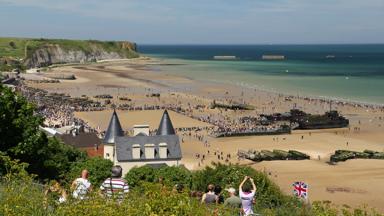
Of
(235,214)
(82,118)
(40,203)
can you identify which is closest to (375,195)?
(235,214)

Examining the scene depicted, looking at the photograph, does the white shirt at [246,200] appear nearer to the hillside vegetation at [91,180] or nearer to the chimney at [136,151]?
the hillside vegetation at [91,180]

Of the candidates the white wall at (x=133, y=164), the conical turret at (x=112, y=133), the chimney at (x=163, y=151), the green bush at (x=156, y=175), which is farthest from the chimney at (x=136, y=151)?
the green bush at (x=156, y=175)

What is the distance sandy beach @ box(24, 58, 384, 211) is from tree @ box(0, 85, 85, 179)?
17.0 m

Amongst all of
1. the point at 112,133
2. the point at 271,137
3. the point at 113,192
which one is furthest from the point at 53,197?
the point at 271,137

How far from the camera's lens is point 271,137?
61625 millimetres

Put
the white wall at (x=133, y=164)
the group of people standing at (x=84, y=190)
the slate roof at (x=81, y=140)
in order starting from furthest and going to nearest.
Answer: the slate roof at (x=81, y=140), the white wall at (x=133, y=164), the group of people standing at (x=84, y=190)

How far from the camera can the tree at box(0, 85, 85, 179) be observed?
25.6m

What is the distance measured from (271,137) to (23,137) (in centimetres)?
3932

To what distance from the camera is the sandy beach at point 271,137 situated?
4025 cm

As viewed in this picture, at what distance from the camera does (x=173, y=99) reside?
94.1m

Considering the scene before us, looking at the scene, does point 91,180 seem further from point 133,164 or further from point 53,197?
point 53,197

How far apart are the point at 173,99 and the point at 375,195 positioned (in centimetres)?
5977

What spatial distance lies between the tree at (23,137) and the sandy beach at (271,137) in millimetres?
17031

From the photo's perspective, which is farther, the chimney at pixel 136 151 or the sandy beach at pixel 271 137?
the sandy beach at pixel 271 137
